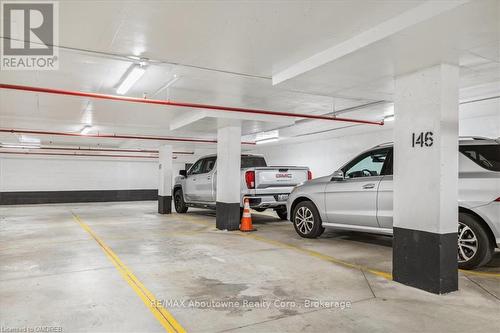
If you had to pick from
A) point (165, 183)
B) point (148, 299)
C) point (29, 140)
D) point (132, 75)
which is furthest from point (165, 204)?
point (148, 299)

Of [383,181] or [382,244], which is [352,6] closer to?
[383,181]

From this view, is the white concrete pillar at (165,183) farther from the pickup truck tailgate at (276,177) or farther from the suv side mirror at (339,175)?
the suv side mirror at (339,175)

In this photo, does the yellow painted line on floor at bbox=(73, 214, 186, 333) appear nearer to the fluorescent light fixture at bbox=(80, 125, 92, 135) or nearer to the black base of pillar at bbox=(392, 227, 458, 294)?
the black base of pillar at bbox=(392, 227, 458, 294)

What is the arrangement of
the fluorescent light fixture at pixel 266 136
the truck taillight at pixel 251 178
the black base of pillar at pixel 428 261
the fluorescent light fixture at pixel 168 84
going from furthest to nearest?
1. the fluorescent light fixture at pixel 266 136
2. the truck taillight at pixel 251 178
3. the fluorescent light fixture at pixel 168 84
4. the black base of pillar at pixel 428 261

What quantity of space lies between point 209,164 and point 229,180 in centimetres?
249

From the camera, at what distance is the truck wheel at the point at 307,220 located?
262 inches

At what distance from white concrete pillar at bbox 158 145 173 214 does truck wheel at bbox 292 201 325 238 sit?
615 centimetres

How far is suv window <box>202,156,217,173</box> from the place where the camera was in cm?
1056

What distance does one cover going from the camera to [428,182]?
12.8 ft

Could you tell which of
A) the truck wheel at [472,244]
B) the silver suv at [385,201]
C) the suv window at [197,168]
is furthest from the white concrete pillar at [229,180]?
the truck wheel at [472,244]

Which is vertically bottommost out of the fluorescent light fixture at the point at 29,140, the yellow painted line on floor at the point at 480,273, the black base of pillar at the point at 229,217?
the yellow painted line on floor at the point at 480,273

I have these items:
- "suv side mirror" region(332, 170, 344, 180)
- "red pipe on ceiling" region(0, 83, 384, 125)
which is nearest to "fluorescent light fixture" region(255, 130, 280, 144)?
"red pipe on ceiling" region(0, 83, 384, 125)

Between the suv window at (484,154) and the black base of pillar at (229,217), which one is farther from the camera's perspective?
the black base of pillar at (229,217)

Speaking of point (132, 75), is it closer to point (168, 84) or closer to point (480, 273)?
point (168, 84)
